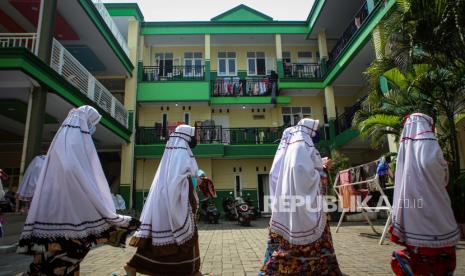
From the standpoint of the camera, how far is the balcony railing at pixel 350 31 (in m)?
12.7

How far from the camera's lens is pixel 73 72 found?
991cm

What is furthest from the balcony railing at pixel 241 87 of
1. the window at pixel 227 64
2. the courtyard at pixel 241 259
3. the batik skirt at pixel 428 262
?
the batik skirt at pixel 428 262

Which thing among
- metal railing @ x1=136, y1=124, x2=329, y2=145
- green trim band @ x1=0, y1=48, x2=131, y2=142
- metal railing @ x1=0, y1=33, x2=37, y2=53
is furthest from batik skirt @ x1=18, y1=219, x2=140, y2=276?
metal railing @ x1=136, y1=124, x2=329, y2=145

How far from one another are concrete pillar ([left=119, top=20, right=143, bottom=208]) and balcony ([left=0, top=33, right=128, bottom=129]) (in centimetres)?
118

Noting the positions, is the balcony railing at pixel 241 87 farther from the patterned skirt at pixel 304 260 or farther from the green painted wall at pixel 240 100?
the patterned skirt at pixel 304 260

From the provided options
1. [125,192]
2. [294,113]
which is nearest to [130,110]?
[125,192]

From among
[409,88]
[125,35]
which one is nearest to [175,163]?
[409,88]

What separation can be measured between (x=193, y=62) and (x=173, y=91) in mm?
2930

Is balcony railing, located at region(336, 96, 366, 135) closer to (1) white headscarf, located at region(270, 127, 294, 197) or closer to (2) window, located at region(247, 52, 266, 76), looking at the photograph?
(2) window, located at region(247, 52, 266, 76)

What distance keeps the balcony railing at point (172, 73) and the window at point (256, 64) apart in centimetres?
276

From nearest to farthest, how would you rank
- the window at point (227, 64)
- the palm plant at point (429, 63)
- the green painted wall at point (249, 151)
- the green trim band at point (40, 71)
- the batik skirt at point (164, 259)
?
the batik skirt at point (164, 259) → the palm plant at point (429, 63) → the green trim band at point (40, 71) → the green painted wall at point (249, 151) → the window at point (227, 64)

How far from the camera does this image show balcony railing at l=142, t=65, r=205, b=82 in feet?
55.0

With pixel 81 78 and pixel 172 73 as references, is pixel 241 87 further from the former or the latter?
pixel 81 78

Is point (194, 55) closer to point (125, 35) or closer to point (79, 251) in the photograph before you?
point (125, 35)
